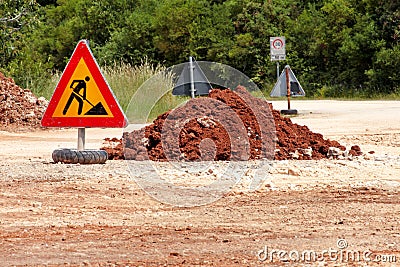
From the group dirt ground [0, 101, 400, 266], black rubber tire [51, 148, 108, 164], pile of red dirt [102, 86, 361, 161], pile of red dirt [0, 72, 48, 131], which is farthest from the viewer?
pile of red dirt [0, 72, 48, 131]

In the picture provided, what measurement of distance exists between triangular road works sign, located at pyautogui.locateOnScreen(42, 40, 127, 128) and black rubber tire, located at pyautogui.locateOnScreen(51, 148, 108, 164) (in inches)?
17.5

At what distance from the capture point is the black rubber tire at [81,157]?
10.0 metres

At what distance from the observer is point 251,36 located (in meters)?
53.5

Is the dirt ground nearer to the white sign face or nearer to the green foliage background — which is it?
the white sign face

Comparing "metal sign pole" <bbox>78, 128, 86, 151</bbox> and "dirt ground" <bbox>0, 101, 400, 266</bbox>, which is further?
"metal sign pole" <bbox>78, 128, 86, 151</bbox>

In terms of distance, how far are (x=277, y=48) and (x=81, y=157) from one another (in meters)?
20.0

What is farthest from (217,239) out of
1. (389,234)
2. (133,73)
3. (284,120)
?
(133,73)

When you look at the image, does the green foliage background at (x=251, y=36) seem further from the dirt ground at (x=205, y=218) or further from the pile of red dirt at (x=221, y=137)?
the dirt ground at (x=205, y=218)

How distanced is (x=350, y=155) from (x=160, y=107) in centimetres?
1128

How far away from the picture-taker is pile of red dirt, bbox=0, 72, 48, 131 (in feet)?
63.7

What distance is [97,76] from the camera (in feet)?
31.7

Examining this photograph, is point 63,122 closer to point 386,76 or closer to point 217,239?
point 217,239

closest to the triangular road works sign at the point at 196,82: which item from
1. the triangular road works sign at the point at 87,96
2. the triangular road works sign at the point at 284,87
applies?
the triangular road works sign at the point at 87,96

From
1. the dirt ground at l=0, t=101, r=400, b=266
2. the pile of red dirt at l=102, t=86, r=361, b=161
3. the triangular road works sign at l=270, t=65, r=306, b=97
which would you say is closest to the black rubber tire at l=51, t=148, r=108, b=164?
the dirt ground at l=0, t=101, r=400, b=266
